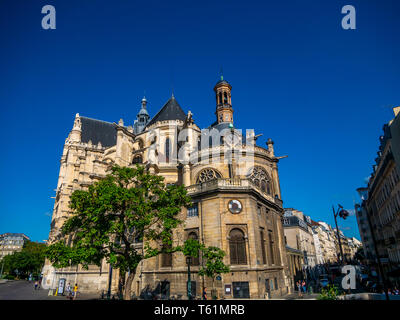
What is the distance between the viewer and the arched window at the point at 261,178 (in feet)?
94.3

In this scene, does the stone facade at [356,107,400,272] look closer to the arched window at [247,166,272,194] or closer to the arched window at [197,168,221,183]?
the arched window at [247,166,272,194]

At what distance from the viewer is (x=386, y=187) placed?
31.6m

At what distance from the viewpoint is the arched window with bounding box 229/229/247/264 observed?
21109 millimetres

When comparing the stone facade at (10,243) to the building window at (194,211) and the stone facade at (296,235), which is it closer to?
the stone facade at (296,235)

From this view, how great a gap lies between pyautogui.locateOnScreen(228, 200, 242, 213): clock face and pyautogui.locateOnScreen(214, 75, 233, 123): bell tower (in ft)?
67.8

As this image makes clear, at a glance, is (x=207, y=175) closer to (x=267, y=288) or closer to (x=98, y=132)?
(x=267, y=288)

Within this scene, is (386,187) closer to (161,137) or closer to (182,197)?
(182,197)

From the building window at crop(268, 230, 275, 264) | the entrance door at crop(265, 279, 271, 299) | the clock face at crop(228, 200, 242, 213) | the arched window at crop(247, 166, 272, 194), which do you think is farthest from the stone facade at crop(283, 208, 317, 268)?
the clock face at crop(228, 200, 242, 213)

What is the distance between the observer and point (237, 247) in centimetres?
2145

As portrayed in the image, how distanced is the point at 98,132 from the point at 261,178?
40660mm

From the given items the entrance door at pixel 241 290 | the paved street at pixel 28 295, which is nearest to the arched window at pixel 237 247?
the entrance door at pixel 241 290

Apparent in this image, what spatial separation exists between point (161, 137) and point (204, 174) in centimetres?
1467

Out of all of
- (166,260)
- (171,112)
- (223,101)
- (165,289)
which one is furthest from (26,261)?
(223,101)

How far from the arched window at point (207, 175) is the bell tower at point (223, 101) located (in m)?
14.8
